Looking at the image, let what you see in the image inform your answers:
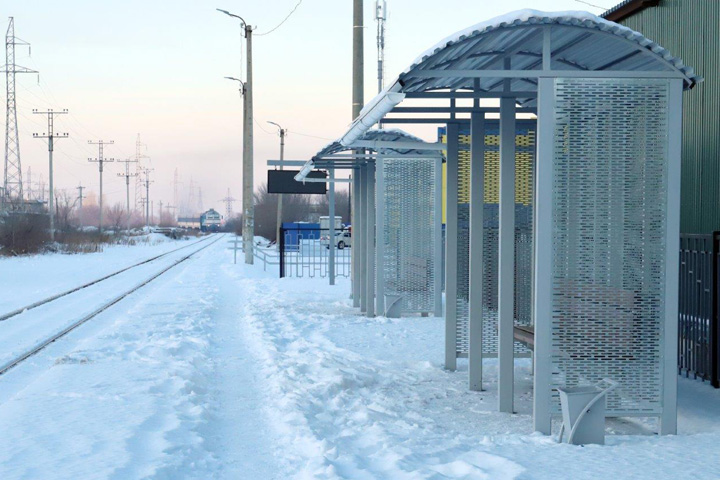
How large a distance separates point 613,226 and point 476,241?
2.06m

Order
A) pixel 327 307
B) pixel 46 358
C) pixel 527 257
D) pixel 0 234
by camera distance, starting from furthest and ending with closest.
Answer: pixel 0 234
pixel 327 307
pixel 46 358
pixel 527 257

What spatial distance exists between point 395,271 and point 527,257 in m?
5.77

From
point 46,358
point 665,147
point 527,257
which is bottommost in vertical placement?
point 46,358

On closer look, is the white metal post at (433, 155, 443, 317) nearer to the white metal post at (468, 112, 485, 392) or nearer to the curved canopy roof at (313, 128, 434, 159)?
the curved canopy roof at (313, 128, 434, 159)

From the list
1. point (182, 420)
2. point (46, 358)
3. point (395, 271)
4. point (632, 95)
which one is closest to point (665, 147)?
point (632, 95)

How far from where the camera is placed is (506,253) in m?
7.91

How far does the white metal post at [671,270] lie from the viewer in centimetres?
693

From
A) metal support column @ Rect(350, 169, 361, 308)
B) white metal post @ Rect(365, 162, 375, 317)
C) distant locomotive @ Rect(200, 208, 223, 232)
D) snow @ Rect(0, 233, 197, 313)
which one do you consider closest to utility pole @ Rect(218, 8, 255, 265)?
snow @ Rect(0, 233, 197, 313)

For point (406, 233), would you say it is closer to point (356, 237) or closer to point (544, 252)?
point (356, 237)

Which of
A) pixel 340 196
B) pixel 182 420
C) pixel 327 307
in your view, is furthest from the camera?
pixel 340 196

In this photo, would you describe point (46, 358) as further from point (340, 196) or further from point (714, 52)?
point (340, 196)

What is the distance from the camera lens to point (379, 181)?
50.2 ft

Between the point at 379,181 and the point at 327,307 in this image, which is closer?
the point at 379,181

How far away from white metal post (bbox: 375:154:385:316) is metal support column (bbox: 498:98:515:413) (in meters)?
7.37
